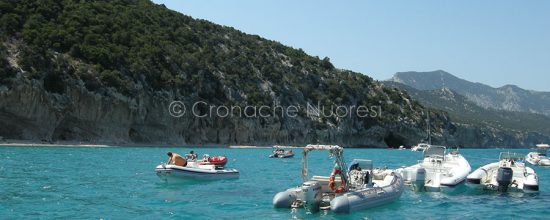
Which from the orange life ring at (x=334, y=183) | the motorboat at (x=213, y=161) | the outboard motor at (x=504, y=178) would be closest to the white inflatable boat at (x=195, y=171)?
the motorboat at (x=213, y=161)

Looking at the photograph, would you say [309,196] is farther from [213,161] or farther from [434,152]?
[213,161]

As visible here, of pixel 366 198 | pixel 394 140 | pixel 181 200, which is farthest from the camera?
pixel 394 140

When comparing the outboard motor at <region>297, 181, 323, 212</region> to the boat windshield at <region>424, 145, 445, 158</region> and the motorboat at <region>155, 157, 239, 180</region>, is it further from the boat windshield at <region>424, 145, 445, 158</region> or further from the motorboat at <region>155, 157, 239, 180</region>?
the boat windshield at <region>424, 145, 445, 158</region>

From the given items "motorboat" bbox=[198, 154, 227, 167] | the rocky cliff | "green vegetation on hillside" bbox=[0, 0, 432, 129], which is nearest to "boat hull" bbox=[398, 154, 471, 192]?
"motorboat" bbox=[198, 154, 227, 167]

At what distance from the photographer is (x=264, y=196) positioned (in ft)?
85.0

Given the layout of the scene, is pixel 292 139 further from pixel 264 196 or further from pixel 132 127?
pixel 264 196

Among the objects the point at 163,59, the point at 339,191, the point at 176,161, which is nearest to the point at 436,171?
the point at 339,191

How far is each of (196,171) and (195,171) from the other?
0.26 ft

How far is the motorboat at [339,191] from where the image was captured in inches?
805

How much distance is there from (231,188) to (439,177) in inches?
438

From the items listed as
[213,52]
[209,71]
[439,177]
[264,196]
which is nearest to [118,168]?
[264,196]

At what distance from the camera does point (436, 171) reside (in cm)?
3173

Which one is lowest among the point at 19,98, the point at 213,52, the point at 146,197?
the point at 146,197

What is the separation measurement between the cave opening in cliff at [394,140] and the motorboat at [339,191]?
105 meters
